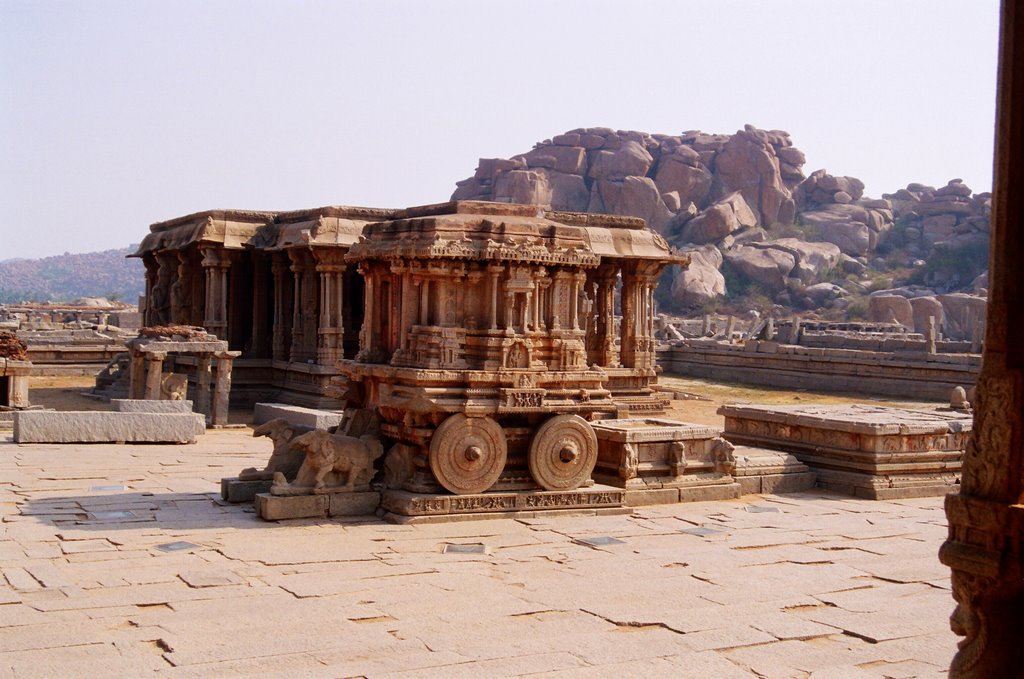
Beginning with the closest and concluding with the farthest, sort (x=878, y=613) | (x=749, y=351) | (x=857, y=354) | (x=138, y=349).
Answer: (x=878, y=613) < (x=138, y=349) < (x=857, y=354) < (x=749, y=351)

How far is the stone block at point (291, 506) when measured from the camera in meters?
9.62

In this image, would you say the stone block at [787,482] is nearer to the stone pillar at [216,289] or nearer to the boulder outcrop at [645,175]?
the stone pillar at [216,289]

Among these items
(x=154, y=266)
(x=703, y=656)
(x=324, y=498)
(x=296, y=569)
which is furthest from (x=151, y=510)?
(x=154, y=266)

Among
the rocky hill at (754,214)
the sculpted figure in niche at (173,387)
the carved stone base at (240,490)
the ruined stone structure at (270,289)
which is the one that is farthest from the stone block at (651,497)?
the rocky hill at (754,214)

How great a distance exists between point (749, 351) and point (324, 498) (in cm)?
2359

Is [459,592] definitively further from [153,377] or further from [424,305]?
[153,377]

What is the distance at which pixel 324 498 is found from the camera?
32.5ft

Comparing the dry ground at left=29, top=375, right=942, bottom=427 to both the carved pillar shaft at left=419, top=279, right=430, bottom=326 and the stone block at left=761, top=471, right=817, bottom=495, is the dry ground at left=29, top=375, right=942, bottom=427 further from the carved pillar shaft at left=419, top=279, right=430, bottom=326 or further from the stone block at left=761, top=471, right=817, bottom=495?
the carved pillar shaft at left=419, top=279, right=430, bottom=326

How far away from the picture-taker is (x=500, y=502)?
10258 millimetres

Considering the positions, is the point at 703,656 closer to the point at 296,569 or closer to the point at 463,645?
the point at 463,645

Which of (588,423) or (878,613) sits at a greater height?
(588,423)

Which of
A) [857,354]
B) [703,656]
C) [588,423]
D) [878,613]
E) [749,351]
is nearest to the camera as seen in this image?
[703,656]

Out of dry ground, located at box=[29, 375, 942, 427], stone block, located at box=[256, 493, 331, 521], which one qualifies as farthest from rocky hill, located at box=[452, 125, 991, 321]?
stone block, located at box=[256, 493, 331, 521]

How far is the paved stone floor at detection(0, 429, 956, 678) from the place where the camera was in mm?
6113
